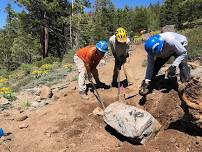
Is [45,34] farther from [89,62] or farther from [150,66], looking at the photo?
[150,66]

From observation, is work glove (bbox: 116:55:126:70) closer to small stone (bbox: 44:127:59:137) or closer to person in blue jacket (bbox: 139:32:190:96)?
person in blue jacket (bbox: 139:32:190:96)

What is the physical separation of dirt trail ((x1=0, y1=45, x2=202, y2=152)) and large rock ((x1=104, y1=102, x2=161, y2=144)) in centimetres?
17

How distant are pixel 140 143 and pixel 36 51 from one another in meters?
29.9

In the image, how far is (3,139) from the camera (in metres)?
7.61

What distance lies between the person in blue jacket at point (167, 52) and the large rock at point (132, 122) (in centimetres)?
138

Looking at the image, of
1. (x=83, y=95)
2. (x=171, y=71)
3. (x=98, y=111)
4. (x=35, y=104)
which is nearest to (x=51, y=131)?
(x=98, y=111)

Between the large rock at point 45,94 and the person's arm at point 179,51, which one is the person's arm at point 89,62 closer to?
the large rock at point 45,94

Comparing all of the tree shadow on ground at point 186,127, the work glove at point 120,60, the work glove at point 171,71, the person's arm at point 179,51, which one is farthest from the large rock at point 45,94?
the tree shadow on ground at point 186,127

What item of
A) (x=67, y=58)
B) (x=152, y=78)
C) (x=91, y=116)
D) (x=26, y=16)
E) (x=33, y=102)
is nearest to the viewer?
(x=91, y=116)

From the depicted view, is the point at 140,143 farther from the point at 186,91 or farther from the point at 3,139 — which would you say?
the point at 3,139

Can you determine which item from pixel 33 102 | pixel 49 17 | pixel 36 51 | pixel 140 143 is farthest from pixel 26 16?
pixel 140 143

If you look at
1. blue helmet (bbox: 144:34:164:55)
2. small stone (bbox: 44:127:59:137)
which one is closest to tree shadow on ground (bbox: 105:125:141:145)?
small stone (bbox: 44:127:59:137)

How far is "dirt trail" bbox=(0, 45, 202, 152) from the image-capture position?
640 centimetres

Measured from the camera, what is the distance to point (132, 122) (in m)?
6.55
